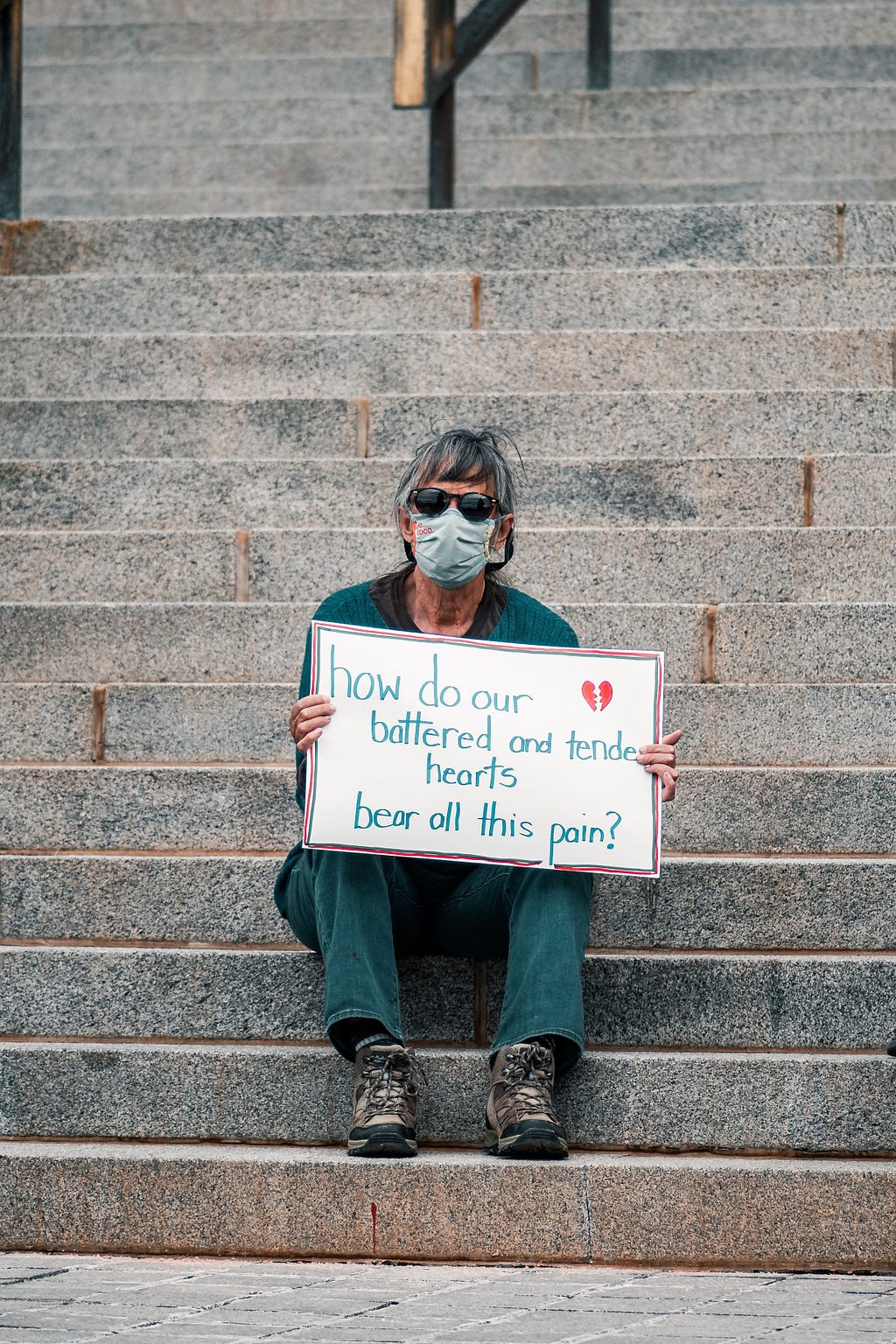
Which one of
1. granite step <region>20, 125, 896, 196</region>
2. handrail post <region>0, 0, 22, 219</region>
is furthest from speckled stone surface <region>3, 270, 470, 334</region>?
granite step <region>20, 125, 896, 196</region>

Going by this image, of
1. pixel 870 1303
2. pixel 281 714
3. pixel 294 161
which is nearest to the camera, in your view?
pixel 870 1303

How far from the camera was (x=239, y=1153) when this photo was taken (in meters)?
3.32

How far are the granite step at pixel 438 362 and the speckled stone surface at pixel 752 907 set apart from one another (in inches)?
83.4

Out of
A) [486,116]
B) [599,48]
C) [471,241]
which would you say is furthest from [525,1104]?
[599,48]

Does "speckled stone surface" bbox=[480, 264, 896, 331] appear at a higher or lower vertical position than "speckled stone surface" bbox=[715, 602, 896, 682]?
higher

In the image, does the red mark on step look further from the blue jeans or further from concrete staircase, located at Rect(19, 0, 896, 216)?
concrete staircase, located at Rect(19, 0, 896, 216)

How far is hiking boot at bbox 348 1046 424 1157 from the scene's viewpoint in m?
3.25

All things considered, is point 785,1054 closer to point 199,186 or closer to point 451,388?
point 451,388

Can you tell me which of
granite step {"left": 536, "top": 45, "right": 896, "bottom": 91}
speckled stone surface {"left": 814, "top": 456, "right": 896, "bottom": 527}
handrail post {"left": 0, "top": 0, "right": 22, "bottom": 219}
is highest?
granite step {"left": 536, "top": 45, "right": 896, "bottom": 91}

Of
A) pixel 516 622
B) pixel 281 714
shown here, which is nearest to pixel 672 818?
pixel 516 622

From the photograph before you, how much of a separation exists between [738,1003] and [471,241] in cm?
338

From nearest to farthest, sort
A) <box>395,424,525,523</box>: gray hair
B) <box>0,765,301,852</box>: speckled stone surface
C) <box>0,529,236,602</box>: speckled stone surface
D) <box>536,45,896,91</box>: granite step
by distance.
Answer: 1. <box>395,424,525,523</box>: gray hair
2. <box>0,765,301,852</box>: speckled stone surface
3. <box>0,529,236,602</box>: speckled stone surface
4. <box>536,45,896,91</box>: granite step

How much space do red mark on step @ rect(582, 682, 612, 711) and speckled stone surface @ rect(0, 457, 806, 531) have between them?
1.62m

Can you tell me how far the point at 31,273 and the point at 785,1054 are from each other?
4.17 metres
